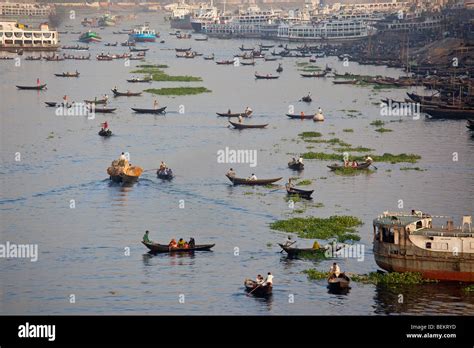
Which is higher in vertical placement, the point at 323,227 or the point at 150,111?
the point at 323,227

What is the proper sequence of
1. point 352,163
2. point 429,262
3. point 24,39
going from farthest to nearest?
1. point 24,39
2. point 352,163
3. point 429,262

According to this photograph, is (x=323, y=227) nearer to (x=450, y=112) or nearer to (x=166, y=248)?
(x=166, y=248)

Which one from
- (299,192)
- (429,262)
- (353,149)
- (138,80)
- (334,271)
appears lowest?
(138,80)

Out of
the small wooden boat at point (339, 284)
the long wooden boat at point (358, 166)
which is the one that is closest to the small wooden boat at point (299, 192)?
the long wooden boat at point (358, 166)

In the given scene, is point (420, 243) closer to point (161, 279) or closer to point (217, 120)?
point (161, 279)

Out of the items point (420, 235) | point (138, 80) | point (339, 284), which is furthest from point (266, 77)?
point (339, 284)

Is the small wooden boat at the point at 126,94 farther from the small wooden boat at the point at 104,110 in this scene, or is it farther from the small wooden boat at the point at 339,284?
the small wooden boat at the point at 339,284

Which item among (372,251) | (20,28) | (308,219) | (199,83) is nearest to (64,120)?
(199,83)
